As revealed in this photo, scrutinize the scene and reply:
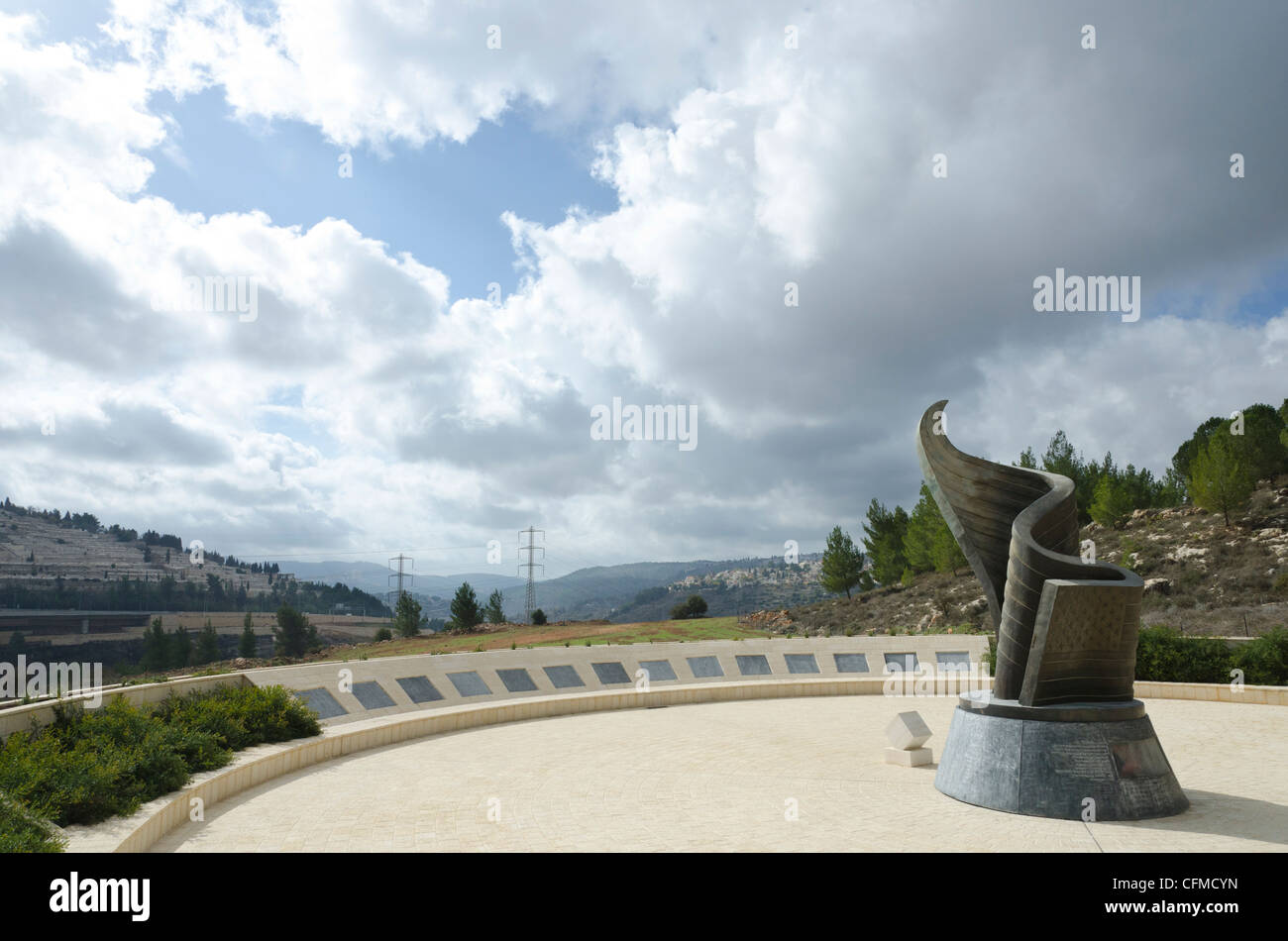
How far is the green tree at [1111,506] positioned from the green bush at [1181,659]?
38083 millimetres

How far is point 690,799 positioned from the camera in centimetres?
1244

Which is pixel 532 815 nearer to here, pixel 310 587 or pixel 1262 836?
pixel 1262 836

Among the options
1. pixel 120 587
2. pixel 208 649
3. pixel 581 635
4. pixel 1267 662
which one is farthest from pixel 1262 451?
pixel 120 587

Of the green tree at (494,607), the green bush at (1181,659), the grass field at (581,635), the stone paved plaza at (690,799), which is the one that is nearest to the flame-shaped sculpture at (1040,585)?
the stone paved plaza at (690,799)

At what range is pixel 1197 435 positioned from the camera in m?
74.4

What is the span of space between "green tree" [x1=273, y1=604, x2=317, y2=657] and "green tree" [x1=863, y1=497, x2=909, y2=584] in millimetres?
54874

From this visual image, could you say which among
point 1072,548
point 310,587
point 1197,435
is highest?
Answer: point 1197,435

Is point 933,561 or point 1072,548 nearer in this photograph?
point 1072,548

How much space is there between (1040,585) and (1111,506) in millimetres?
55120

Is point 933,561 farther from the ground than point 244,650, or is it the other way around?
point 933,561
